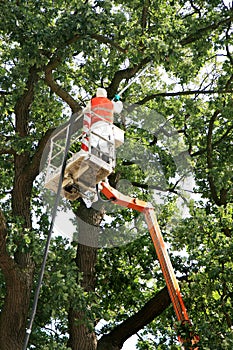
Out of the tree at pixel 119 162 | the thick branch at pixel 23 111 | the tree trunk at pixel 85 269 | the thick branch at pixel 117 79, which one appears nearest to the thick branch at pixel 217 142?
the tree at pixel 119 162

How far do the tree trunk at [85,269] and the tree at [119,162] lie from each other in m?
0.03

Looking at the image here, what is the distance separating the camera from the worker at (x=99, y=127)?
8.83m

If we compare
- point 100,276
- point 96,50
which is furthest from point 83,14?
point 100,276

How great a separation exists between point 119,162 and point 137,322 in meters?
3.57

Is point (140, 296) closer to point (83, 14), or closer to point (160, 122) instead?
point (160, 122)

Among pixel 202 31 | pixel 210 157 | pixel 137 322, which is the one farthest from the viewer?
pixel 210 157

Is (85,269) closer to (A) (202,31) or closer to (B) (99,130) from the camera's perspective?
(A) (202,31)

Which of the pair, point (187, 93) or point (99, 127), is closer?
point (99, 127)

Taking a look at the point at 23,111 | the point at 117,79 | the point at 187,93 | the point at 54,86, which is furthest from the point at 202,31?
the point at 23,111

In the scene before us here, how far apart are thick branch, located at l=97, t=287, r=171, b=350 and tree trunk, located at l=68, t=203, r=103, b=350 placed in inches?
25.0

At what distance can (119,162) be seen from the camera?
14.9 meters

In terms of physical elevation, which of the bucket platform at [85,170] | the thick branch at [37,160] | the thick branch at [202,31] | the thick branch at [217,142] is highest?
the thick branch at [202,31]

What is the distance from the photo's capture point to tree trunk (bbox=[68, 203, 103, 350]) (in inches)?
503

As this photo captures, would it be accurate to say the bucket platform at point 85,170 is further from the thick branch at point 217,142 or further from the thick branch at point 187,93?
the thick branch at point 217,142
